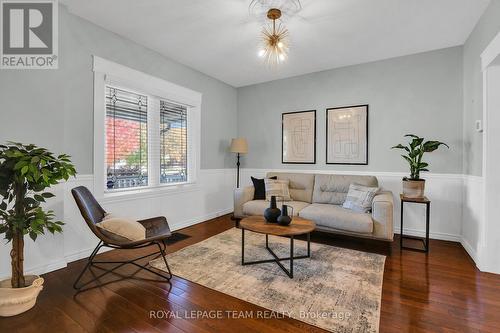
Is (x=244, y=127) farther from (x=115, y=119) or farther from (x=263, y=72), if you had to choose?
(x=115, y=119)

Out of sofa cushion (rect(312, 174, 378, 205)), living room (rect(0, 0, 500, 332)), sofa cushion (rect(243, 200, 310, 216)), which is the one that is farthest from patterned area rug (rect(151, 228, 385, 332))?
sofa cushion (rect(312, 174, 378, 205))

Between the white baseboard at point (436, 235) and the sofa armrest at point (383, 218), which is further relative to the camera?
the white baseboard at point (436, 235)

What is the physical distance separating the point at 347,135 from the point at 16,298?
4248 mm

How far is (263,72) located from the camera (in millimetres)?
4254

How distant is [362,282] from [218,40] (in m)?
3.24

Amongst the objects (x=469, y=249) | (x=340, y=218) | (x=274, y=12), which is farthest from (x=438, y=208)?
(x=274, y=12)

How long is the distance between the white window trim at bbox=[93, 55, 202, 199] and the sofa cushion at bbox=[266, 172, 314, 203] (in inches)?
66.3

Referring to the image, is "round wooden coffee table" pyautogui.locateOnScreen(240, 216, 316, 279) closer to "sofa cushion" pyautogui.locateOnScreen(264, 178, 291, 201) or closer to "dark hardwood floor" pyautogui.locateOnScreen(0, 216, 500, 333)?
"dark hardwood floor" pyautogui.locateOnScreen(0, 216, 500, 333)

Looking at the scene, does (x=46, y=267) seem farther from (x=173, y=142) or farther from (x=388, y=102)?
(x=388, y=102)

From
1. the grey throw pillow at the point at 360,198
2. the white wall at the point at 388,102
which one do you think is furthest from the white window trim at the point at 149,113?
the grey throw pillow at the point at 360,198

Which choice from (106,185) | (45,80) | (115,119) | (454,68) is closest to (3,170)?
(45,80)

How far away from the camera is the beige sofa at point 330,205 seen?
2.84m

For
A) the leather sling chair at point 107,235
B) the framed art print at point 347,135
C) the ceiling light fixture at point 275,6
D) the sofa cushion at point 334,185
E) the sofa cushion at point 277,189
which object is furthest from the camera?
the sofa cushion at point 277,189

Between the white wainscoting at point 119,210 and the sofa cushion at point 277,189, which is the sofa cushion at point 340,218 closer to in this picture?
the sofa cushion at point 277,189
